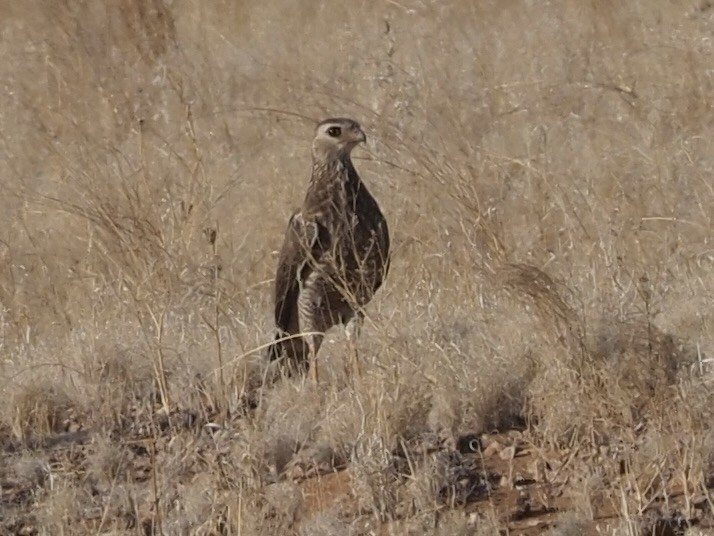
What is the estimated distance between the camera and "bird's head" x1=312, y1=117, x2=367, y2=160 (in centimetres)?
785

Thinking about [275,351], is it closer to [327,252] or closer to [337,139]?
[327,252]

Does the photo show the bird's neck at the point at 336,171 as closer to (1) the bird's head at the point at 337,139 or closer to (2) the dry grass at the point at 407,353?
(1) the bird's head at the point at 337,139

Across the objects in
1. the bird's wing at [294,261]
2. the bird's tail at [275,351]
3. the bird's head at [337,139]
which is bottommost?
the bird's tail at [275,351]

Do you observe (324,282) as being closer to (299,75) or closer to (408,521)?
(408,521)

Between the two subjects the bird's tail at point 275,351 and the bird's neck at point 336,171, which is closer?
the bird's tail at point 275,351

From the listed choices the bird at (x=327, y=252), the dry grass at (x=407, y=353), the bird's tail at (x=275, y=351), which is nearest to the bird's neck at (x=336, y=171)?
the bird at (x=327, y=252)

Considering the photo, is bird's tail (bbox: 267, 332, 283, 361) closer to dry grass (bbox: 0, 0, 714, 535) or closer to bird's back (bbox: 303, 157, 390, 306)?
dry grass (bbox: 0, 0, 714, 535)

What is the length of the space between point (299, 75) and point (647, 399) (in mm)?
7509

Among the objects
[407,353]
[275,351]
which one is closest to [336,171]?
[275,351]

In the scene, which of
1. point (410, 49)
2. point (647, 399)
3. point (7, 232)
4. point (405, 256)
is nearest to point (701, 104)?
point (410, 49)

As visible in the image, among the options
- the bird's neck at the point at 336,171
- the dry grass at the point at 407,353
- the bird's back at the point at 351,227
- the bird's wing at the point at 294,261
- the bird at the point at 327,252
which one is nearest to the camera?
the dry grass at the point at 407,353

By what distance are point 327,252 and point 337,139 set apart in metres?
0.85

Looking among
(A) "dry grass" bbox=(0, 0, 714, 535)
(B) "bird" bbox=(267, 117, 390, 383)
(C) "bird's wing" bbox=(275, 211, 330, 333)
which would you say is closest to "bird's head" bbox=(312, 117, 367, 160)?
(B) "bird" bbox=(267, 117, 390, 383)

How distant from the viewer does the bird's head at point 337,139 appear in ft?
25.7
